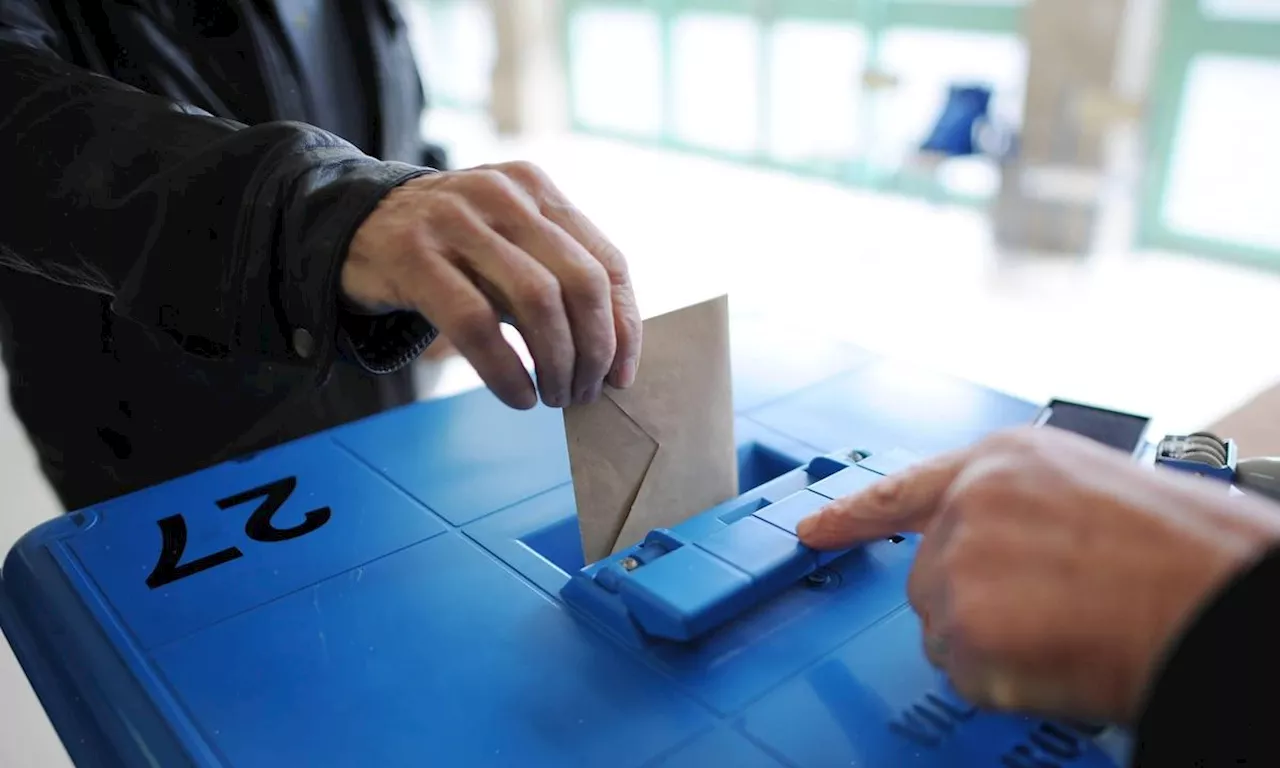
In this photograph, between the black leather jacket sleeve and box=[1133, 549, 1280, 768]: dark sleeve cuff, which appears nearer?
box=[1133, 549, 1280, 768]: dark sleeve cuff

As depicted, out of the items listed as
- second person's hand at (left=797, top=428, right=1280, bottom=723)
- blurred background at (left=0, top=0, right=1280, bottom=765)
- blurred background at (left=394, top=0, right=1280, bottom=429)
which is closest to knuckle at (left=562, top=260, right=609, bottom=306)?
second person's hand at (left=797, top=428, right=1280, bottom=723)

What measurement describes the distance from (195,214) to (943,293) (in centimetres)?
227

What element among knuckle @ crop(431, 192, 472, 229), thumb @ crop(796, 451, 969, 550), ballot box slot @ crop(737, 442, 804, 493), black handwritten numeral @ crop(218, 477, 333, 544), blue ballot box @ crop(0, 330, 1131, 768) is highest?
knuckle @ crop(431, 192, 472, 229)

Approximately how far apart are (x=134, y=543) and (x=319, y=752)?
0.85 ft

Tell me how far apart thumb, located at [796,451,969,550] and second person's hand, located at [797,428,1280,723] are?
65mm

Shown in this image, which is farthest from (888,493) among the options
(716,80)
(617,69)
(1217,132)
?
(617,69)

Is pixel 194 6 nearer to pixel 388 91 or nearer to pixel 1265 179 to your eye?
pixel 388 91

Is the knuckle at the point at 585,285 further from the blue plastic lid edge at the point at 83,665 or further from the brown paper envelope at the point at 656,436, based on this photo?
the blue plastic lid edge at the point at 83,665

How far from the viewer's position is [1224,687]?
12.6 inches

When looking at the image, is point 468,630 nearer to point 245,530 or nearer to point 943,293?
point 245,530

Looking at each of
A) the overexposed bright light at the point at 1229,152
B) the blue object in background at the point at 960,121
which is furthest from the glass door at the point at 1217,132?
the blue object in background at the point at 960,121

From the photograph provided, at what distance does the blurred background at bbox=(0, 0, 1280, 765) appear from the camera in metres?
2.22

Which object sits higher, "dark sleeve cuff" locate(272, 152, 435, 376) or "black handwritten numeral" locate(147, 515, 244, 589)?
"dark sleeve cuff" locate(272, 152, 435, 376)

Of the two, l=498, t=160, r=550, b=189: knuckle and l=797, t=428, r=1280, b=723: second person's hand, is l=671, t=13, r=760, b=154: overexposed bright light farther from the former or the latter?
l=797, t=428, r=1280, b=723: second person's hand
